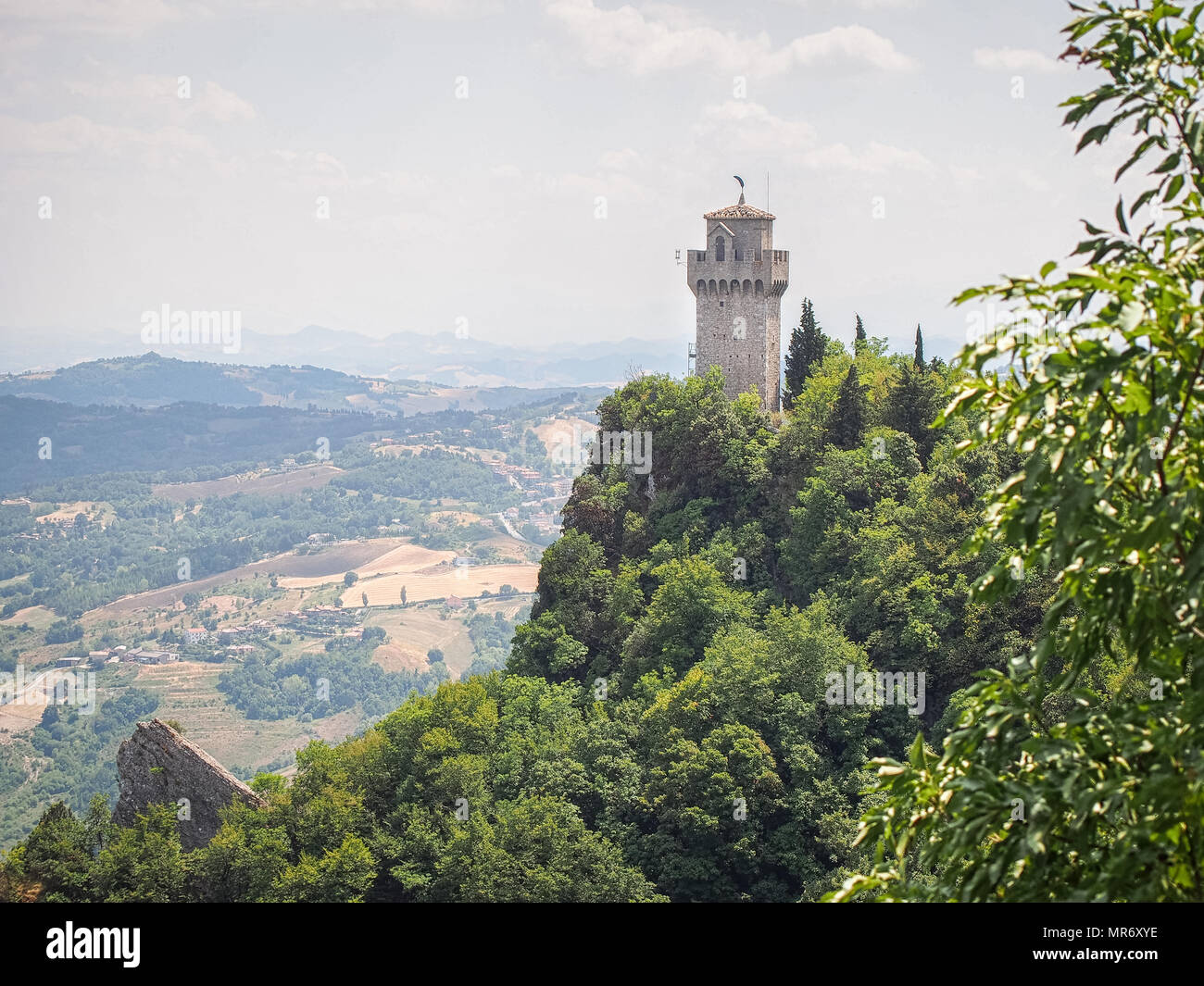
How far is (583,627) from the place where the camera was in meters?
58.5

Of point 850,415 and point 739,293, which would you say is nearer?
point 850,415

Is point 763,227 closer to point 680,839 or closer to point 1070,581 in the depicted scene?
point 680,839

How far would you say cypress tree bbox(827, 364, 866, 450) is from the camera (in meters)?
54.3

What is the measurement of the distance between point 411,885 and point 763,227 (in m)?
33.6

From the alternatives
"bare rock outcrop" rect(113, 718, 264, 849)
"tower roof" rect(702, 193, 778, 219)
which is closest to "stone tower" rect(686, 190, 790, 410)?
"tower roof" rect(702, 193, 778, 219)

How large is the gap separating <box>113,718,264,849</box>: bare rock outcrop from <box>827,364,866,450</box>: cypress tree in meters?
27.4

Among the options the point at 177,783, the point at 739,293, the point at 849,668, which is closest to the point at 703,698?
the point at 849,668

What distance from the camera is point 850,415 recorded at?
5453 cm

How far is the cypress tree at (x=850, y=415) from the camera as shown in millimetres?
54344

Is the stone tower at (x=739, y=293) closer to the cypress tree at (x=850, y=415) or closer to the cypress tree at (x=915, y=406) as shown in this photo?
the cypress tree at (x=850, y=415)

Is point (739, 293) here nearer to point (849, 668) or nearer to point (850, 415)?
point (850, 415)

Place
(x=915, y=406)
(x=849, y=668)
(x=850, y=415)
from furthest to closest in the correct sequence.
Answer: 1. (x=850, y=415)
2. (x=915, y=406)
3. (x=849, y=668)

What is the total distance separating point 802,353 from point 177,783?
111ft
